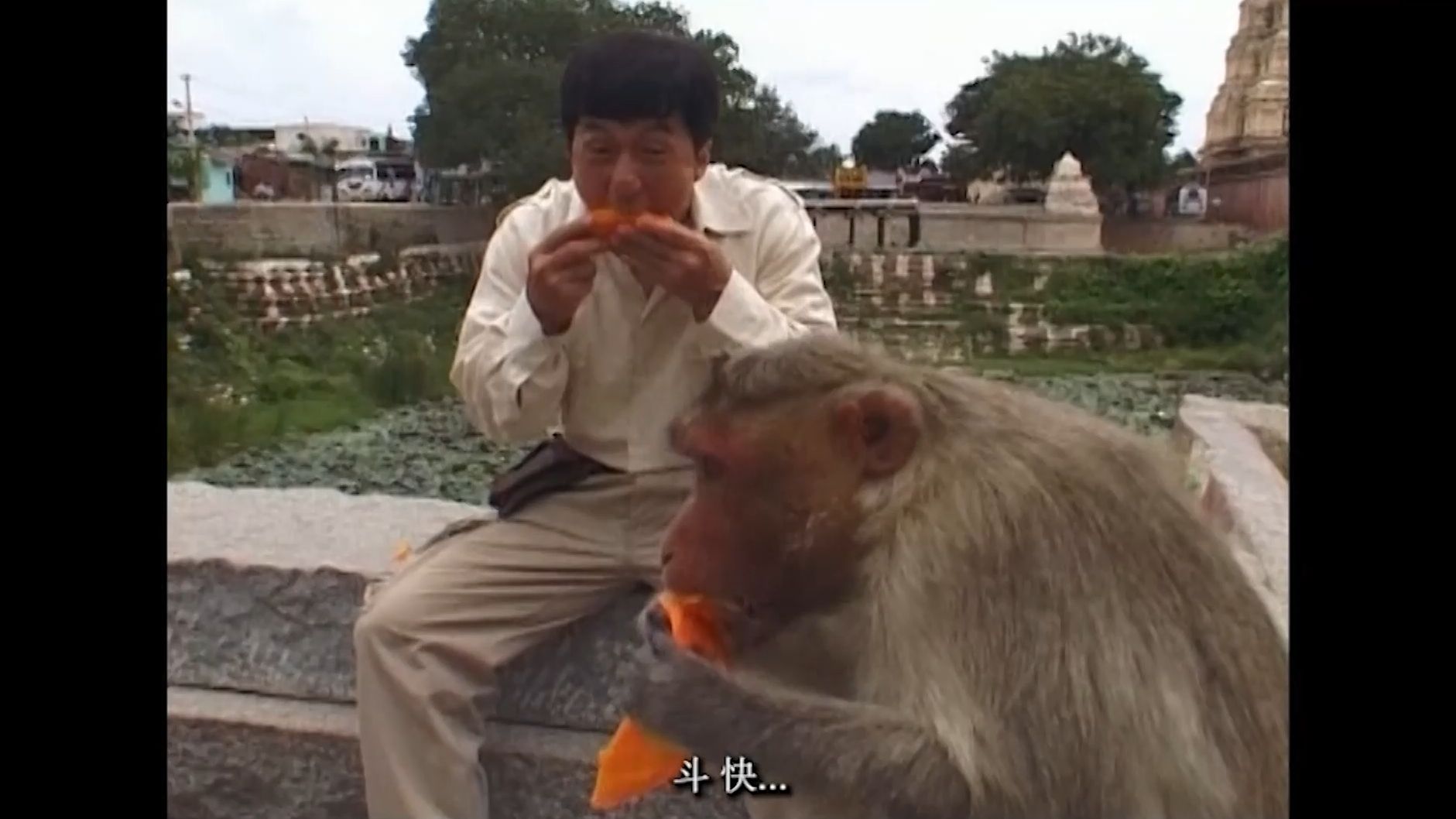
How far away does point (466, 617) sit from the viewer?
1973 millimetres

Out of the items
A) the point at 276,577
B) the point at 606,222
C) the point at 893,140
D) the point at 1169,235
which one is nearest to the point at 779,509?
the point at 606,222

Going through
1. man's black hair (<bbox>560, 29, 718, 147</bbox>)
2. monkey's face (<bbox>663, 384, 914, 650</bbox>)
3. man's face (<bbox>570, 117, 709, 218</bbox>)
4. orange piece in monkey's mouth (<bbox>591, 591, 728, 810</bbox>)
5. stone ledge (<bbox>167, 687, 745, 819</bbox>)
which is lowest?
stone ledge (<bbox>167, 687, 745, 819</bbox>)

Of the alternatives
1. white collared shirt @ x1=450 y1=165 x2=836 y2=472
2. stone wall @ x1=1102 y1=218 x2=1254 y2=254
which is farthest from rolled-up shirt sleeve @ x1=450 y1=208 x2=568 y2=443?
stone wall @ x1=1102 y1=218 x2=1254 y2=254

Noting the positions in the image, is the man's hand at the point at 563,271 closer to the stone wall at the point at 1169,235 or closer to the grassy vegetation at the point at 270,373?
the grassy vegetation at the point at 270,373

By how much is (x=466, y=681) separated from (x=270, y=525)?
442 millimetres

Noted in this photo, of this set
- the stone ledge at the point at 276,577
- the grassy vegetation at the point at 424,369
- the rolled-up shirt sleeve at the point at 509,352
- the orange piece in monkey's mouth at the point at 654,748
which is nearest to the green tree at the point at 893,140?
the grassy vegetation at the point at 424,369

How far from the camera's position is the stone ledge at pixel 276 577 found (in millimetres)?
2176

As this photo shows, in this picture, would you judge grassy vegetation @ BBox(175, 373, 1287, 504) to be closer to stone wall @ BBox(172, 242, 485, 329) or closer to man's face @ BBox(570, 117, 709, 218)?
stone wall @ BBox(172, 242, 485, 329)

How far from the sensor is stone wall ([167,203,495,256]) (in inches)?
79.7

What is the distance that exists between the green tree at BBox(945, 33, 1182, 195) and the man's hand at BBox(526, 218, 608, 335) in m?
0.44

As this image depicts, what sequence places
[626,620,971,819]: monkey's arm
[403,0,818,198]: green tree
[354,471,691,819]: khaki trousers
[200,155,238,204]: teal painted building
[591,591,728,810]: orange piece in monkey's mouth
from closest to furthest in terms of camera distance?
[626,620,971,819]: monkey's arm < [591,591,728,810]: orange piece in monkey's mouth < [403,0,818,198]: green tree < [354,471,691,819]: khaki trousers < [200,155,238,204]: teal painted building

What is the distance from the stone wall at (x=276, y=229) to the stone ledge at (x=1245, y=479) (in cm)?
102
